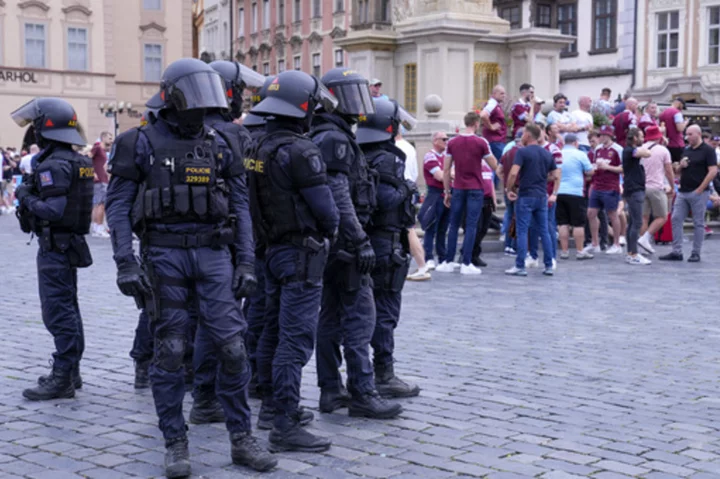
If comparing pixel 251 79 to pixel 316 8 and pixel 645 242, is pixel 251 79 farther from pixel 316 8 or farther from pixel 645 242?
pixel 316 8

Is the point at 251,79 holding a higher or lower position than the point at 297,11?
lower

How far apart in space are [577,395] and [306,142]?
2508 mm

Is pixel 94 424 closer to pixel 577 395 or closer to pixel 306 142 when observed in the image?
pixel 306 142

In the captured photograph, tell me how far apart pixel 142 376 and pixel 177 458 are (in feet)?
6.68

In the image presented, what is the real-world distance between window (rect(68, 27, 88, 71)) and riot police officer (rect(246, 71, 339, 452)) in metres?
44.7

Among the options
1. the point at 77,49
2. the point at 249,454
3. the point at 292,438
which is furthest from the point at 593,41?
the point at 249,454

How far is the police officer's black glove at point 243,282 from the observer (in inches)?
213

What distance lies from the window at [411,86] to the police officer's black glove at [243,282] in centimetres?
1523

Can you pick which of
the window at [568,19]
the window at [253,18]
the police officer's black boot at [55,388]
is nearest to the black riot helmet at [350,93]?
the police officer's black boot at [55,388]

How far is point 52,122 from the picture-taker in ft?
23.4

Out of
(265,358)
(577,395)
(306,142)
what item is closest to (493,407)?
(577,395)

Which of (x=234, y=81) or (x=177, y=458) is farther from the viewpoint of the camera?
(x=234, y=81)

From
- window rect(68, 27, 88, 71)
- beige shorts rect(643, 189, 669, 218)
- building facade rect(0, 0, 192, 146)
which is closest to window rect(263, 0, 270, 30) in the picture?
building facade rect(0, 0, 192, 146)

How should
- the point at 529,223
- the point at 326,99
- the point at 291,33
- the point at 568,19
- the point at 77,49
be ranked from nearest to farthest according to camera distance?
the point at 326,99 < the point at 529,223 < the point at 568,19 < the point at 77,49 < the point at 291,33
